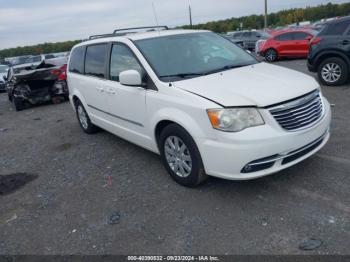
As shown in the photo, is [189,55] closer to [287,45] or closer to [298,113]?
[298,113]

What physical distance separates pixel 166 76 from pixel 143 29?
6.92 ft

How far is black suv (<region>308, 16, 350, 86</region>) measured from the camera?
834 centimetres

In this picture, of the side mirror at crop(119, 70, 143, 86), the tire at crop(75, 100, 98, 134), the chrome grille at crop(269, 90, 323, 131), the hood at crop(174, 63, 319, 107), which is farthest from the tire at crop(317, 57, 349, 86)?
the side mirror at crop(119, 70, 143, 86)

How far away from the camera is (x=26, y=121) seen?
965 centimetres

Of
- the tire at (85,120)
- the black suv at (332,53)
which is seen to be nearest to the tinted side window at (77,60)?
the tire at (85,120)

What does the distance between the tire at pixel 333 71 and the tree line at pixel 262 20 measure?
54493mm

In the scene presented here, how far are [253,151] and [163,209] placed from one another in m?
1.19

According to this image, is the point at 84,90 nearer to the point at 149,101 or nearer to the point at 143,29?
the point at 143,29

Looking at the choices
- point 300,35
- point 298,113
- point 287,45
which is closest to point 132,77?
point 298,113

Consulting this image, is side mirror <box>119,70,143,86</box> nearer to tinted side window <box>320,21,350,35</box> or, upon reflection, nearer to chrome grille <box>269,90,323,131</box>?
chrome grille <box>269,90,323,131</box>

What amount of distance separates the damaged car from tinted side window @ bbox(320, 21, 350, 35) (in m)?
8.02

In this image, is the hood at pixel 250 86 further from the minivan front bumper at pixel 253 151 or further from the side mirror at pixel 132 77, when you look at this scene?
the side mirror at pixel 132 77

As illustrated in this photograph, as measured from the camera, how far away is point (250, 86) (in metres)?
3.69

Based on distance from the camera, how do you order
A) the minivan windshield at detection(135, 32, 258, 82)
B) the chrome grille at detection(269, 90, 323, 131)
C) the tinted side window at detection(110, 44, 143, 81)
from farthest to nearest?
the tinted side window at detection(110, 44, 143, 81) < the minivan windshield at detection(135, 32, 258, 82) < the chrome grille at detection(269, 90, 323, 131)
